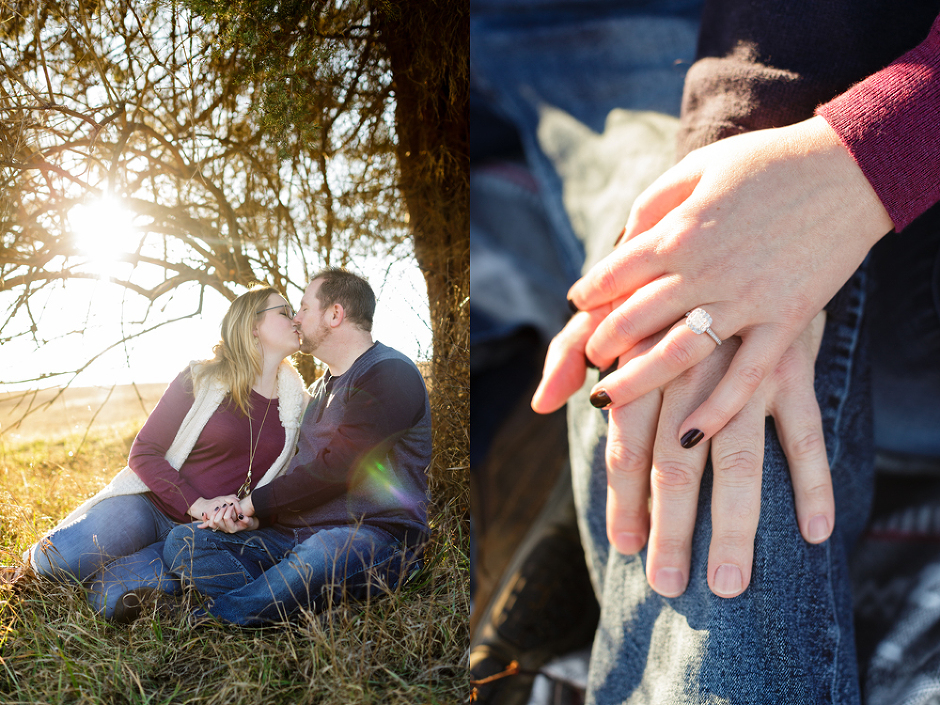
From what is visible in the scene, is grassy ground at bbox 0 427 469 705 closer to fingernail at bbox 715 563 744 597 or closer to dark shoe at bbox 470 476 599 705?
dark shoe at bbox 470 476 599 705

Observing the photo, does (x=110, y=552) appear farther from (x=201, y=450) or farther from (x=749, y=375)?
(x=749, y=375)

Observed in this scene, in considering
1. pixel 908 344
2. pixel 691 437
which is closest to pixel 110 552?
pixel 691 437

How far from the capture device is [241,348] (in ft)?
2.87

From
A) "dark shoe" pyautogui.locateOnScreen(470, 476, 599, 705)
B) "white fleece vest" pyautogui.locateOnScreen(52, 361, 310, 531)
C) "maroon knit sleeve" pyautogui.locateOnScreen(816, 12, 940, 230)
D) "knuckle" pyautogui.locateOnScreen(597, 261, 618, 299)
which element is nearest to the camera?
"maroon knit sleeve" pyautogui.locateOnScreen(816, 12, 940, 230)

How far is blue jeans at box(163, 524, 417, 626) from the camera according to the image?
83 centimetres

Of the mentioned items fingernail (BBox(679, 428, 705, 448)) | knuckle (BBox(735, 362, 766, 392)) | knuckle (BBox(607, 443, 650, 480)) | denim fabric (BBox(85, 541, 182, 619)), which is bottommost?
knuckle (BBox(607, 443, 650, 480))

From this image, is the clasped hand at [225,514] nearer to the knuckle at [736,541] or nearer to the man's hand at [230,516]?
the man's hand at [230,516]

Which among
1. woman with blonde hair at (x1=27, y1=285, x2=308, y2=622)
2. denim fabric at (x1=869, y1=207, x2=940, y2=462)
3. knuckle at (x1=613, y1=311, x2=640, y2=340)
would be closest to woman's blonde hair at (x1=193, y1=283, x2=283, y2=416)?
woman with blonde hair at (x1=27, y1=285, x2=308, y2=622)

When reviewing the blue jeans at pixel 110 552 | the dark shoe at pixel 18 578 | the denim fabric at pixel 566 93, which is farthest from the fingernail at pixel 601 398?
the dark shoe at pixel 18 578

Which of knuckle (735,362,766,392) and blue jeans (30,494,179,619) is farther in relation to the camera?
blue jeans (30,494,179,619)

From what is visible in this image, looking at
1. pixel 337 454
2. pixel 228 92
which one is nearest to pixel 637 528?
pixel 337 454

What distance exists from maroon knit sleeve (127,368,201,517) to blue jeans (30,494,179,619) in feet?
0.11

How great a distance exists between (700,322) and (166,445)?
0.80 m

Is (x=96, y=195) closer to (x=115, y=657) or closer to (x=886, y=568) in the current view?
(x=115, y=657)
